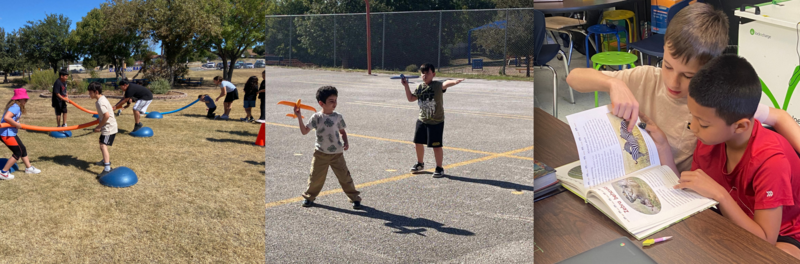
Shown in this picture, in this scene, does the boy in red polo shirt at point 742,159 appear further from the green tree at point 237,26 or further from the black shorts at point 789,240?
the green tree at point 237,26

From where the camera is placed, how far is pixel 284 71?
6.72ft

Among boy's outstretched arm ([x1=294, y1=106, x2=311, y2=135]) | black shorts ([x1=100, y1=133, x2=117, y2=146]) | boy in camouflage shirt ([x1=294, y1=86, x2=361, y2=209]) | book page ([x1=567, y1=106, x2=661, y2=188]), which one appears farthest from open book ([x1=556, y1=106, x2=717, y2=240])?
black shorts ([x1=100, y1=133, x2=117, y2=146])

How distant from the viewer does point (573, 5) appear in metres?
1.85

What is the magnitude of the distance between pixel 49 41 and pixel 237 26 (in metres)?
8.01

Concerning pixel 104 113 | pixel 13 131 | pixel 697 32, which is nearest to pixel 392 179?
pixel 697 32

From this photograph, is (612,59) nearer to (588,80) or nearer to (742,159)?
(588,80)

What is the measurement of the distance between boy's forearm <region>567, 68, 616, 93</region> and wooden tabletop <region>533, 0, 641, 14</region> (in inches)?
8.1

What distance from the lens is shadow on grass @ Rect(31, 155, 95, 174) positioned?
8.06 m

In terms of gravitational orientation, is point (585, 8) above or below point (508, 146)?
above

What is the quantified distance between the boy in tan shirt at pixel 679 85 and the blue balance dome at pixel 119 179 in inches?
256

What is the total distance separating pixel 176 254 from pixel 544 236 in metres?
3.73

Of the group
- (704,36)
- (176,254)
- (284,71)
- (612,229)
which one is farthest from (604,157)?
(176,254)

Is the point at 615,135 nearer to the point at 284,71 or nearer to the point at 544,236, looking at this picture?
the point at 544,236

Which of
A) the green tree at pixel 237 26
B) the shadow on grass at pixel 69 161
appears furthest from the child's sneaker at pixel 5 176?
the green tree at pixel 237 26
